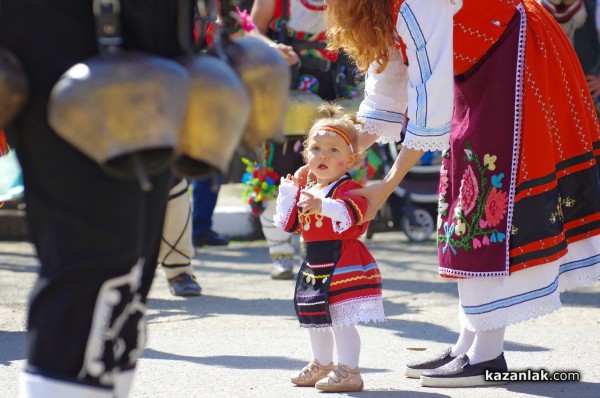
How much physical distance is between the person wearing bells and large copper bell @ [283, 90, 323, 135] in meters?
2.25

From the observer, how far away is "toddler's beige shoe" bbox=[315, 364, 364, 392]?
342 cm

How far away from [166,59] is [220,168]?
210 millimetres

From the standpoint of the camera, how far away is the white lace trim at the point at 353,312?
11.4 feet

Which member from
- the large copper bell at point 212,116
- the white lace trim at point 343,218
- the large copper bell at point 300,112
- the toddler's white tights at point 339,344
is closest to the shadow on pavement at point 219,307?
the large copper bell at point 300,112

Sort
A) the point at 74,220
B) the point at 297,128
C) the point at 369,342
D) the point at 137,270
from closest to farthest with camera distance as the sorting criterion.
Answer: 1. the point at 74,220
2. the point at 137,270
3. the point at 369,342
4. the point at 297,128

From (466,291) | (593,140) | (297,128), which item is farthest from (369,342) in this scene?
(297,128)

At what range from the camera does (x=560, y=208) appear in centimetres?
352

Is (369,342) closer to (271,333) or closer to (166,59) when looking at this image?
(271,333)

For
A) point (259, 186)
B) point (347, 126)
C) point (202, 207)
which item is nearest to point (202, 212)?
point (202, 207)

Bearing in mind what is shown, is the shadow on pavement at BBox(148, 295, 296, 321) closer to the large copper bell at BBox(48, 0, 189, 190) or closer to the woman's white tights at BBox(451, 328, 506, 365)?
the woman's white tights at BBox(451, 328, 506, 365)

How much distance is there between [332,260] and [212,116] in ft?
5.80

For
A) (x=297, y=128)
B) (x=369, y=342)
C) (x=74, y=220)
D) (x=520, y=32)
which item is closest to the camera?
(x=74, y=220)

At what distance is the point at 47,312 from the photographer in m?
1.82

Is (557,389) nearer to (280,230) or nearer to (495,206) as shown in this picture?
(495,206)
